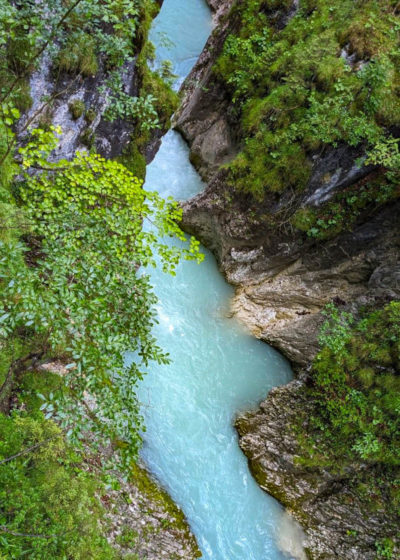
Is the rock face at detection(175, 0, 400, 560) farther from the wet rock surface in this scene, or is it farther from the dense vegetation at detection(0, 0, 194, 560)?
the dense vegetation at detection(0, 0, 194, 560)

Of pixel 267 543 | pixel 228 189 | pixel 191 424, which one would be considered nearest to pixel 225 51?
pixel 228 189

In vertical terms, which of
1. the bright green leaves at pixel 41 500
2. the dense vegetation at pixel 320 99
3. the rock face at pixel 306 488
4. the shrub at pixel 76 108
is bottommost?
the rock face at pixel 306 488

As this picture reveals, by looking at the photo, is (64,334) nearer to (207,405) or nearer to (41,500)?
(41,500)

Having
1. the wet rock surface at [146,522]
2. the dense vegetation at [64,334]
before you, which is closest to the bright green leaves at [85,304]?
the dense vegetation at [64,334]

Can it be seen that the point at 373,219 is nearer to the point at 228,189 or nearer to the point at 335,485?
the point at 228,189

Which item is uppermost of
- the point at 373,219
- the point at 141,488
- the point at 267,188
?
the point at 373,219

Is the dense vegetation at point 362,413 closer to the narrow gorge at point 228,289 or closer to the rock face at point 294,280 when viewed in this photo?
the narrow gorge at point 228,289
